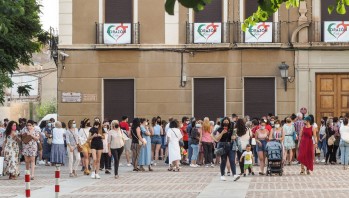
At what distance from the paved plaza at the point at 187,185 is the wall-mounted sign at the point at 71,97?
9.12 meters

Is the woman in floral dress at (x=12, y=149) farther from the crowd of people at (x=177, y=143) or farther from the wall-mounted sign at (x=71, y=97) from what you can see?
the wall-mounted sign at (x=71, y=97)

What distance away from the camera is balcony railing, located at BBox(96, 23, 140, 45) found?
37781mm

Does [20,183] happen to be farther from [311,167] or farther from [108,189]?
[311,167]

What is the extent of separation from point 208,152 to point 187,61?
22.2 feet

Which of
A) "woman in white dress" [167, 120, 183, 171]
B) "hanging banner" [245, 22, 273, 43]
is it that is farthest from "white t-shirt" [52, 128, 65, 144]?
"hanging banner" [245, 22, 273, 43]

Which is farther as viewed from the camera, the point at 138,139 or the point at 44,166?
the point at 44,166

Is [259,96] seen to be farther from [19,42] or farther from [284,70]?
[19,42]

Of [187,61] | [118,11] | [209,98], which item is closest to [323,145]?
[209,98]

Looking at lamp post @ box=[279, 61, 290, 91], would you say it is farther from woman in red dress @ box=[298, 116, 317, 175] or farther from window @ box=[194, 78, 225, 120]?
woman in red dress @ box=[298, 116, 317, 175]

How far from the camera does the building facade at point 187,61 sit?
37.6m

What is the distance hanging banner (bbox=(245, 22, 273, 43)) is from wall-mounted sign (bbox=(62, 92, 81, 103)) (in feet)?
23.1

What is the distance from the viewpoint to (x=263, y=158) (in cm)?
2808

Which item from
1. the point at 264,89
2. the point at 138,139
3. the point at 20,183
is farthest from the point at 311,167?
the point at 264,89

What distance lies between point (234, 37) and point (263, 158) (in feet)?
34.9
